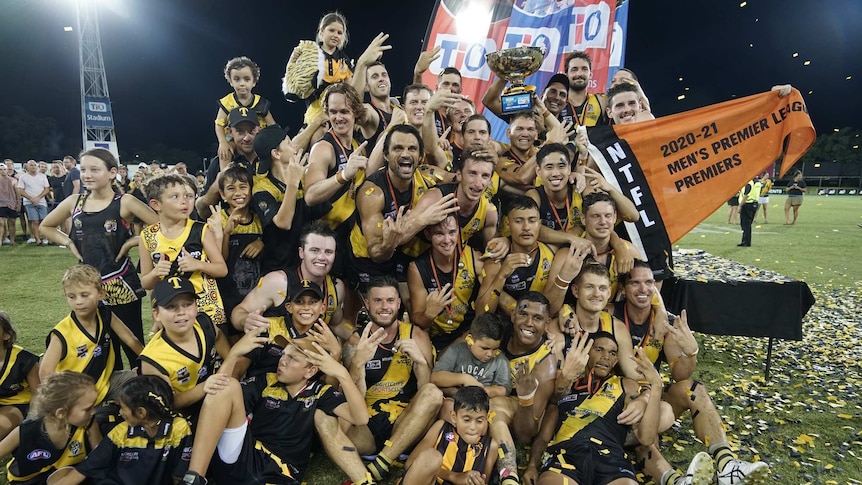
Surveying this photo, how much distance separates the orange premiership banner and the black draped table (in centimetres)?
57

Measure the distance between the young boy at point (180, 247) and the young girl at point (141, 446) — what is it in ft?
3.61

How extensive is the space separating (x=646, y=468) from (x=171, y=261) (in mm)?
4022

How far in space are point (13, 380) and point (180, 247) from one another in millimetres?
1436

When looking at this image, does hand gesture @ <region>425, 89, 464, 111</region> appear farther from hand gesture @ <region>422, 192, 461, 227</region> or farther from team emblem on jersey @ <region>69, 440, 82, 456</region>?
team emblem on jersey @ <region>69, 440, 82, 456</region>

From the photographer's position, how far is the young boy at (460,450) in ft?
10.1

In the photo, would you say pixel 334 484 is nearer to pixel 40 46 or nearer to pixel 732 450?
pixel 732 450

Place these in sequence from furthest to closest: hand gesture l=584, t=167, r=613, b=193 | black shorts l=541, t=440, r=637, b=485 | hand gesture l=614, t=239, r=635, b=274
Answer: hand gesture l=584, t=167, r=613, b=193 < hand gesture l=614, t=239, r=635, b=274 < black shorts l=541, t=440, r=637, b=485

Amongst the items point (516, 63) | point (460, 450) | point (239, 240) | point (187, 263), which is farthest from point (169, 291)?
point (516, 63)

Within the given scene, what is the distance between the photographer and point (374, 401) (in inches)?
149

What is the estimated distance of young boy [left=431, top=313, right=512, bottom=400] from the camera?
362 cm

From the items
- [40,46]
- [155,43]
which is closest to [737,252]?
[155,43]

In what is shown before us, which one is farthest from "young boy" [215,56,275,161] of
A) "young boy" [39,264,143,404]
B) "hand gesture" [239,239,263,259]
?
"young boy" [39,264,143,404]

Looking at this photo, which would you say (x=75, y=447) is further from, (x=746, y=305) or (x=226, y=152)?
(x=746, y=305)

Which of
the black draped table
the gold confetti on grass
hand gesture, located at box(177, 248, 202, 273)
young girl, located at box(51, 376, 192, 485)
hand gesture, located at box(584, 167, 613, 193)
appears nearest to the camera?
young girl, located at box(51, 376, 192, 485)
